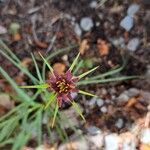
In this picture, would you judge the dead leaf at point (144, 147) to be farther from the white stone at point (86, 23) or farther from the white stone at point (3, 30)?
the white stone at point (3, 30)

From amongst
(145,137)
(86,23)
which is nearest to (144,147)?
(145,137)

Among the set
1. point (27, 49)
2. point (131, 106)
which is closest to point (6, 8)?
point (27, 49)

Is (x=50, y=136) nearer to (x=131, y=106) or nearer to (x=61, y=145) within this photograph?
(x=61, y=145)

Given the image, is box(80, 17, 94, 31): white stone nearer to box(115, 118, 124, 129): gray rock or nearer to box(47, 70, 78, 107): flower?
box(115, 118, 124, 129): gray rock

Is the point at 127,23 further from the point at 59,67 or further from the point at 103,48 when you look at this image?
the point at 59,67

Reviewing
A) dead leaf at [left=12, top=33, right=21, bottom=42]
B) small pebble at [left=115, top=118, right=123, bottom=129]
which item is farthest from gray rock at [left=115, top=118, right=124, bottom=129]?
dead leaf at [left=12, top=33, right=21, bottom=42]
